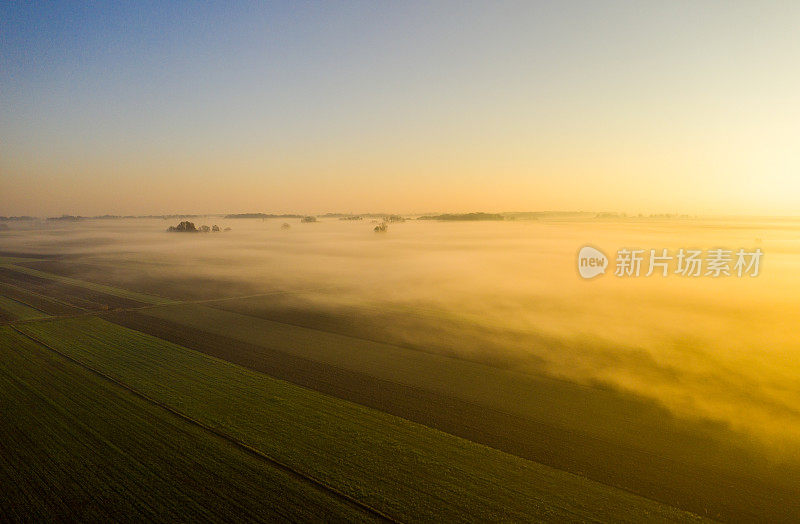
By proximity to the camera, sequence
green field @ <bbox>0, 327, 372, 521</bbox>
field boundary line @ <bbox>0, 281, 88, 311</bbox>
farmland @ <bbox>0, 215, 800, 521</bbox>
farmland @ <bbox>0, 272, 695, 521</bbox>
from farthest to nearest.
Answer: field boundary line @ <bbox>0, 281, 88, 311</bbox>, farmland @ <bbox>0, 215, 800, 521</bbox>, farmland @ <bbox>0, 272, 695, 521</bbox>, green field @ <bbox>0, 327, 372, 521</bbox>

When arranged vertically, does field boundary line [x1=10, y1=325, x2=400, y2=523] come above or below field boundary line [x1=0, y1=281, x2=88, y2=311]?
above

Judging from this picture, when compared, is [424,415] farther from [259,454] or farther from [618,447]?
[618,447]

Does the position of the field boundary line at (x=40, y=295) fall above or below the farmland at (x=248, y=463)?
below

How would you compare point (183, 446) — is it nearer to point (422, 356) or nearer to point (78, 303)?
point (422, 356)

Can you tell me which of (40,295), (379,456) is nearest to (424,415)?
(379,456)

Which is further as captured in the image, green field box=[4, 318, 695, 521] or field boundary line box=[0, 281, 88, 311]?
field boundary line box=[0, 281, 88, 311]

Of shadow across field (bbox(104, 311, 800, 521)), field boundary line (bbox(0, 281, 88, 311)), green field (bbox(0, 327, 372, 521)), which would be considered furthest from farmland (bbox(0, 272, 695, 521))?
field boundary line (bbox(0, 281, 88, 311))

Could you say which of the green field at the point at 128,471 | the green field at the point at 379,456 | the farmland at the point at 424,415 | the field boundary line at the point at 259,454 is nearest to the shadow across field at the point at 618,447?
the farmland at the point at 424,415

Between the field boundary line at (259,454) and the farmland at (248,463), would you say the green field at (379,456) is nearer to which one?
the farmland at (248,463)

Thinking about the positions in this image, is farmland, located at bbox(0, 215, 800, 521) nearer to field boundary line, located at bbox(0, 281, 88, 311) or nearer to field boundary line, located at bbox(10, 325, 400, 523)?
field boundary line, located at bbox(10, 325, 400, 523)
